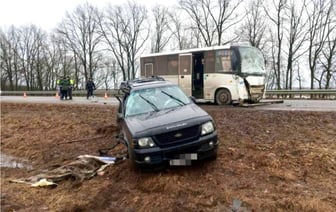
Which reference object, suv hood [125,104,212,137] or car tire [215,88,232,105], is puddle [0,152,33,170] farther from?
car tire [215,88,232,105]

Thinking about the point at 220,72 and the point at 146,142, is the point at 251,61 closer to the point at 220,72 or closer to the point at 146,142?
the point at 220,72

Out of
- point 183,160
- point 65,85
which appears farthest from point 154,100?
point 65,85

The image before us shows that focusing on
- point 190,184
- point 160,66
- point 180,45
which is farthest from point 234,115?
point 180,45

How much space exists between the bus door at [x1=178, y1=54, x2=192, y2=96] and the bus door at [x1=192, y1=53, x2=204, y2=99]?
252mm

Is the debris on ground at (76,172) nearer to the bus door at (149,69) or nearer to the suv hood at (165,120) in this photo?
the suv hood at (165,120)

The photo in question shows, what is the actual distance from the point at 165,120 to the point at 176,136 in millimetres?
520

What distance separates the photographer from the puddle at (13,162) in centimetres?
1078

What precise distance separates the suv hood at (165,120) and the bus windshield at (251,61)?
9.44 meters

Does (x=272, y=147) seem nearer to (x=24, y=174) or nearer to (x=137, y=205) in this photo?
(x=137, y=205)

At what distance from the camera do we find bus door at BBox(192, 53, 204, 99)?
728 inches

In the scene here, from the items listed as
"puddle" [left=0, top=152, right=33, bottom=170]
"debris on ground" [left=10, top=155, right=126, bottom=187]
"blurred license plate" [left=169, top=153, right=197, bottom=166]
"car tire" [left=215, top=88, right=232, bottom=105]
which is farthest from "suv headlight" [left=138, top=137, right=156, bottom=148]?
"car tire" [left=215, top=88, right=232, bottom=105]

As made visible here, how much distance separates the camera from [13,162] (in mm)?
11445

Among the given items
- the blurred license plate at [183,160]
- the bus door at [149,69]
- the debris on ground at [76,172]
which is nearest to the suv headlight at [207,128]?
the blurred license plate at [183,160]

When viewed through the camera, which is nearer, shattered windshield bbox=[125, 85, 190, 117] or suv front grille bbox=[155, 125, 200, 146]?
suv front grille bbox=[155, 125, 200, 146]
